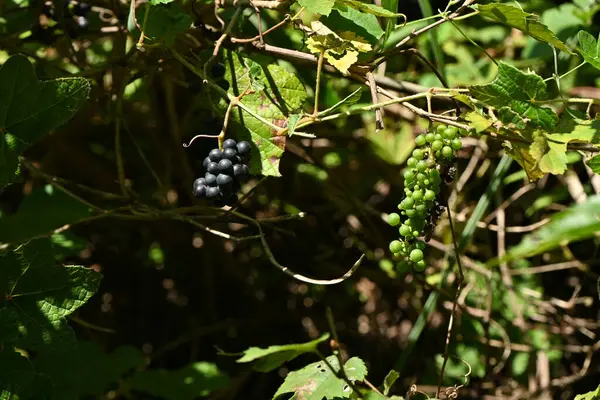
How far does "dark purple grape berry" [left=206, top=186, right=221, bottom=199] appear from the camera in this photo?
1.18 m

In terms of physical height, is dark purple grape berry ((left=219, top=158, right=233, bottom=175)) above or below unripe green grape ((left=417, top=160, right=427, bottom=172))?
below

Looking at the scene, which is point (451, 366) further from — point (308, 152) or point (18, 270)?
point (18, 270)

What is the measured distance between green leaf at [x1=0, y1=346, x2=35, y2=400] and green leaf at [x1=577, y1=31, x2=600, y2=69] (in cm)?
103

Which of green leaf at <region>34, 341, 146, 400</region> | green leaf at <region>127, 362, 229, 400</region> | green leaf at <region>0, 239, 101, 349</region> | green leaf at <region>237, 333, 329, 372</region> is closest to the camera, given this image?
green leaf at <region>237, 333, 329, 372</region>

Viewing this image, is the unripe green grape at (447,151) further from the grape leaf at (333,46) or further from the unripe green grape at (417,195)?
the grape leaf at (333,46)

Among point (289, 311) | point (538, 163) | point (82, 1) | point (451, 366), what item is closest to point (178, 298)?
point (289, 311)

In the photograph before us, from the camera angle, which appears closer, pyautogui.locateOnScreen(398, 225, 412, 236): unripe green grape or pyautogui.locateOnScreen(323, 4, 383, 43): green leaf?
pyautogui.locateOnScreen(398, 225, 412, 236): unripe green grape

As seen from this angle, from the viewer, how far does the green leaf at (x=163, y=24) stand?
4.36 feet

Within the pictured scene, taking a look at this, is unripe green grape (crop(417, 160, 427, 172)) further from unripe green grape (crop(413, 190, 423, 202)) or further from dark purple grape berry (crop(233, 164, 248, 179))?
dark purple grape berry (crop(233, 164, 248, 179))

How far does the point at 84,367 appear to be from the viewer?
5.28 feet

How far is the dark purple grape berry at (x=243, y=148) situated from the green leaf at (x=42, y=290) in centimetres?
31

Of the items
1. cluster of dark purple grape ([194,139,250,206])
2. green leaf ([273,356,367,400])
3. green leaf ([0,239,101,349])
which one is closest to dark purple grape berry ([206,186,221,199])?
cluster of dark purple grape ([194,139,250,206])

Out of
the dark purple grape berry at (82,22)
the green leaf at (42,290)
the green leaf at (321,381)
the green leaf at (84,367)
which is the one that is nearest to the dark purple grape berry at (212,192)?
the green leaf at (42,290)

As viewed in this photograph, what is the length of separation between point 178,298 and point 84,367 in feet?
2.09
